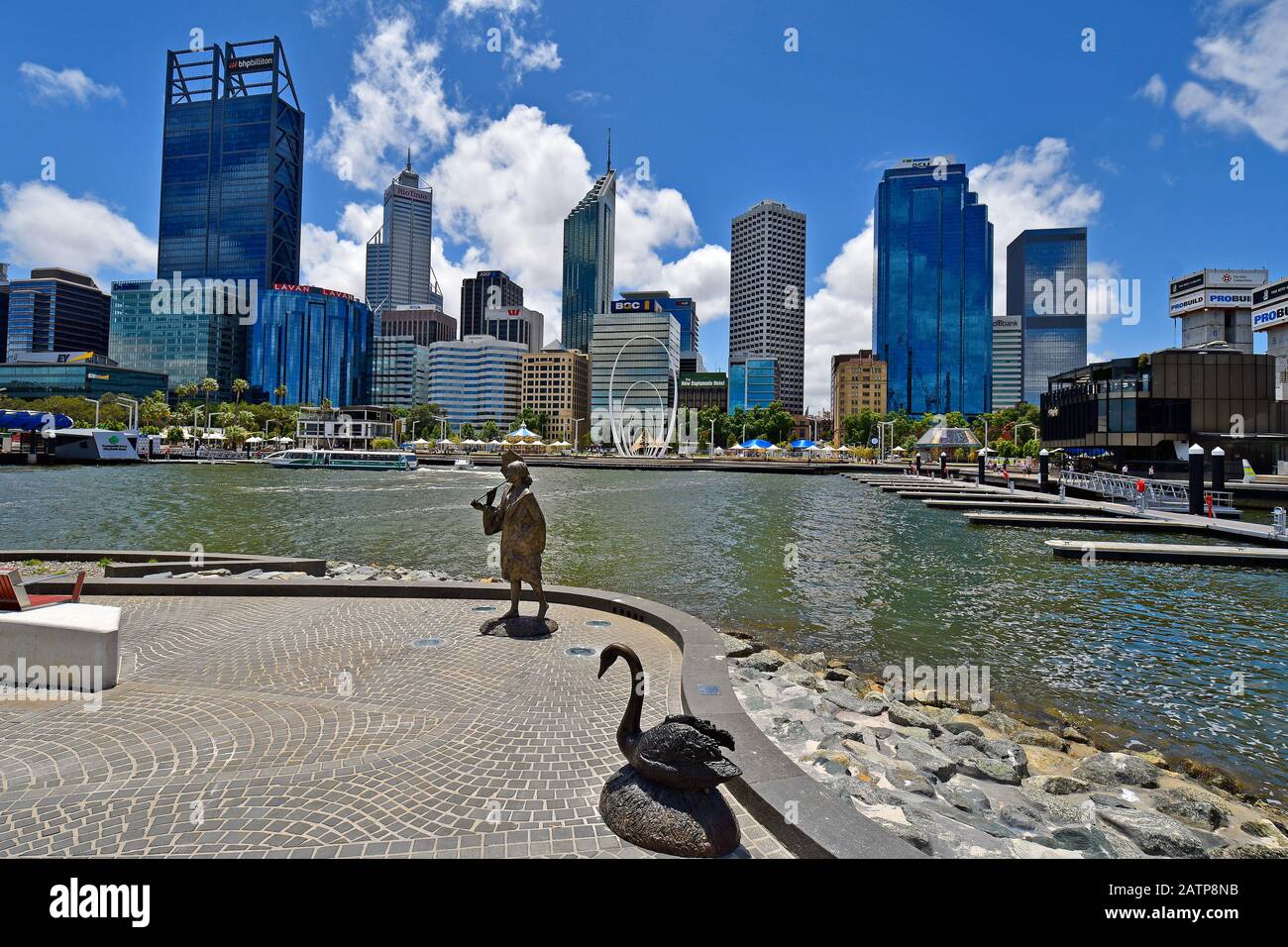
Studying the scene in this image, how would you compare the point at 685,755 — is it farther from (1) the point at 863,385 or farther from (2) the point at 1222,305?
(1) the point at 863,385

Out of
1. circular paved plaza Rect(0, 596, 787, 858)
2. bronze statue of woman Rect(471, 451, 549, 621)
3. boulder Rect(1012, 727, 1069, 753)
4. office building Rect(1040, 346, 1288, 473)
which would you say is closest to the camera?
circular paved plaza Rect(0, 596, 787, 858)

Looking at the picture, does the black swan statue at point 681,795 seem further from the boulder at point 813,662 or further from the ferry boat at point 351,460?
the ferry boat at point 351,460

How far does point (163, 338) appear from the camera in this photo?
186625mm

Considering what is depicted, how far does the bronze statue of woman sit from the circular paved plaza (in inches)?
44.9

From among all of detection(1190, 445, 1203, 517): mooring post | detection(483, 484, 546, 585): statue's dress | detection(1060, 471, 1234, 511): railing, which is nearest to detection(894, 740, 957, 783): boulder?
detection(483, 484, 546, 585): statue's dress

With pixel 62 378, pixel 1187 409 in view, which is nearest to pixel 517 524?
pixel 1187 409

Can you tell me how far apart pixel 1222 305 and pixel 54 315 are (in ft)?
1003

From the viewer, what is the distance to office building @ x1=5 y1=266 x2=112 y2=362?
182 m

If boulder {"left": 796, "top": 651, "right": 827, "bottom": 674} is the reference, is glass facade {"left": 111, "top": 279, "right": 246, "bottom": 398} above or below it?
above

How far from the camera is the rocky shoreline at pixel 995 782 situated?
16.6ft

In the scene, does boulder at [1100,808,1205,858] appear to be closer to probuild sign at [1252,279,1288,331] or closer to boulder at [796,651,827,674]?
boulder at [796,651,827,674]

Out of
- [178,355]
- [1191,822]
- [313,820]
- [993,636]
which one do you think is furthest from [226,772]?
[178,355]
